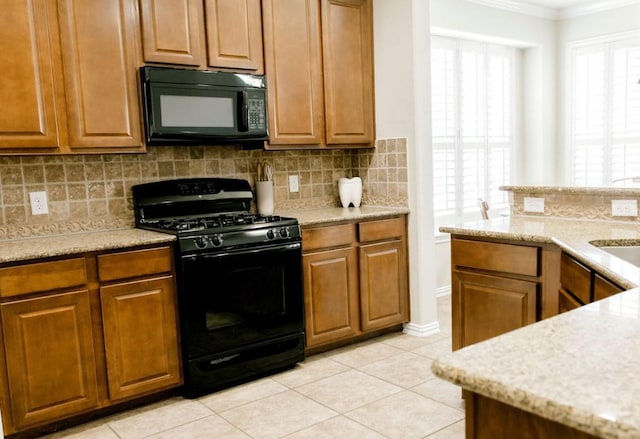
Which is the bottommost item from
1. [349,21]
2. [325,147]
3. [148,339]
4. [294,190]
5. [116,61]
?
[148,339]

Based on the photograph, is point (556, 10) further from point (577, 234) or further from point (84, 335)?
point (84, 335)

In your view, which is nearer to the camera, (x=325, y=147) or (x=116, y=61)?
(x=116, y=61)

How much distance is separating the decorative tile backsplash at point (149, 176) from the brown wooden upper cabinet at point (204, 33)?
57cm

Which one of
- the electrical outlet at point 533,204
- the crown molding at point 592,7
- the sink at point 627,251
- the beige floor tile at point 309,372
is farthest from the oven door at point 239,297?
the crown molding at point 592,7

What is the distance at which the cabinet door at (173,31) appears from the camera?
2.97 metres

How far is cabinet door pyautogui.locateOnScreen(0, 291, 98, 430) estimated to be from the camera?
246 cm

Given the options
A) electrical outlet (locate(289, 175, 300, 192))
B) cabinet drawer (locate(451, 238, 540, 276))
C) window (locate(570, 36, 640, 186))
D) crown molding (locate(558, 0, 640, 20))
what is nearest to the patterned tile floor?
cabinet drawer (locate(451, 238, 540, 276))

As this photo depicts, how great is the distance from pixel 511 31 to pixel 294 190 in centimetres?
290

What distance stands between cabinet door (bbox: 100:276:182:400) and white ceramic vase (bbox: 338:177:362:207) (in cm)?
155

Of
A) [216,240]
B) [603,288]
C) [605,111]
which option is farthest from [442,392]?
[605,111]

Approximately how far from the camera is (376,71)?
3.93 meters

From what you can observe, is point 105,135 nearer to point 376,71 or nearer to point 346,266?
point 346,266

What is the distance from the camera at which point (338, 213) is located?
369 cm

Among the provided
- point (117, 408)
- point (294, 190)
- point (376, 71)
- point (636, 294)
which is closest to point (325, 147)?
point (294, 190)
